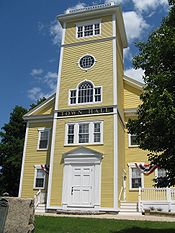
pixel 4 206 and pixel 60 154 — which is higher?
pixel 60 154

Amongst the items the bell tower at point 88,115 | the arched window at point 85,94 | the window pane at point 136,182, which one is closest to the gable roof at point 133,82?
the bell tower at point 88,115

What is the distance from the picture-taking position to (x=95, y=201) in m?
19.2

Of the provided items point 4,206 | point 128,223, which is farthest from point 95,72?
point 4,206

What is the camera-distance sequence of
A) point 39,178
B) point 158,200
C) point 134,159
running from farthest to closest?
1. point 39,178
2. point 134,159
3. point 158,200

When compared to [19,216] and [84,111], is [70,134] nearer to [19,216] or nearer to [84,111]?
[84,111]

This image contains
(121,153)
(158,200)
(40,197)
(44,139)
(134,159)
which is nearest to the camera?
(158,200)

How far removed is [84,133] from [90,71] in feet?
16.3

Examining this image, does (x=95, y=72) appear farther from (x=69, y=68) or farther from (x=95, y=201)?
(x=95, y=201)

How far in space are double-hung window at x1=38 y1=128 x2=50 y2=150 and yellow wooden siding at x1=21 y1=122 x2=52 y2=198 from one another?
289 mm

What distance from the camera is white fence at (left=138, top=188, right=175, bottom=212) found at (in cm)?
1855

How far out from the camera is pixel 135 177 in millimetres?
22438

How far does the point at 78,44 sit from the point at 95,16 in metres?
2.65

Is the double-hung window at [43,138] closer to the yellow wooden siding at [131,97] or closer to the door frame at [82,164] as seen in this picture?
the door frame at [82,164]

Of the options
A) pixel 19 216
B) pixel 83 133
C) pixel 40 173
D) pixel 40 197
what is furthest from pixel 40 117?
pixel 19 216
